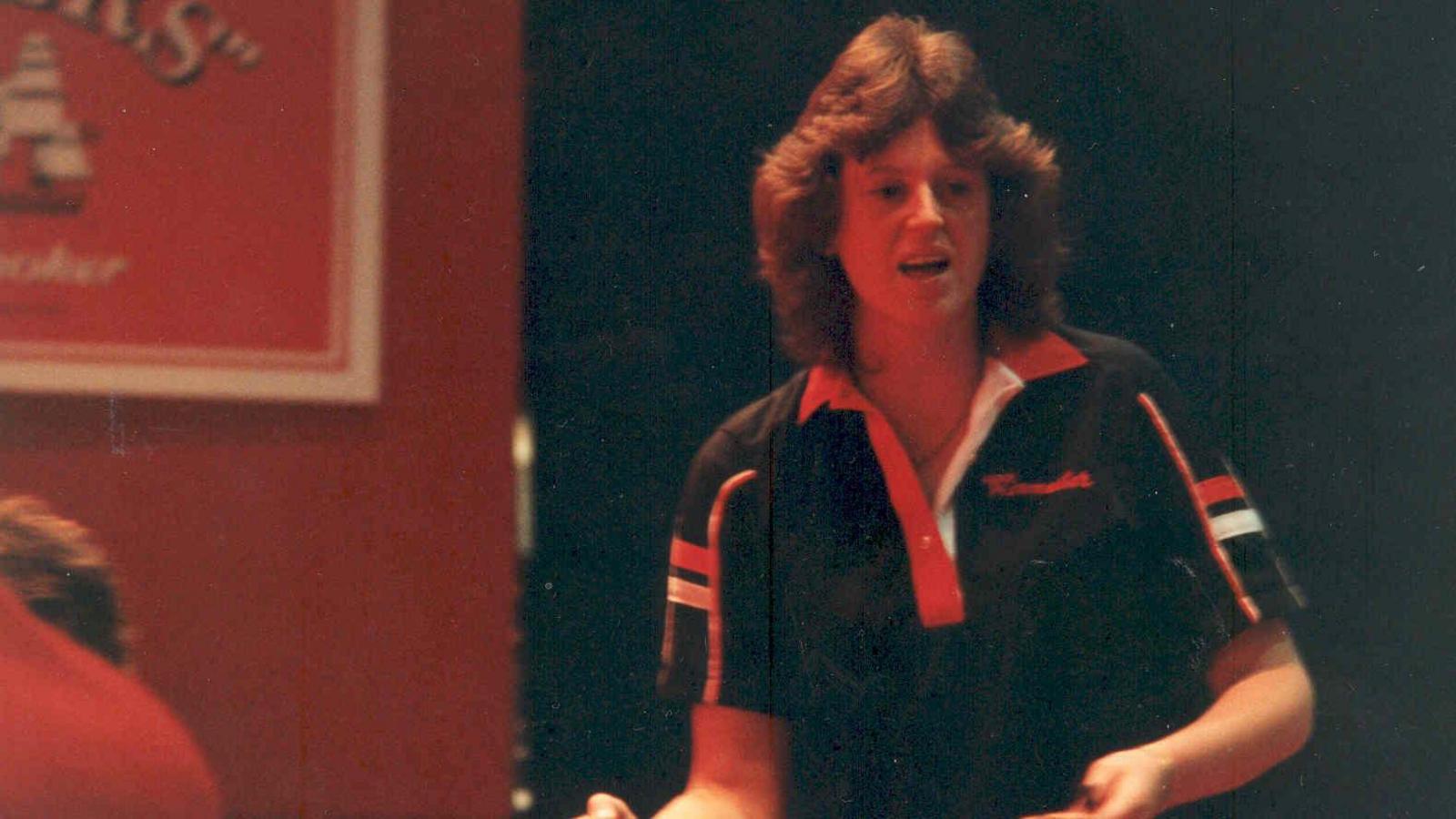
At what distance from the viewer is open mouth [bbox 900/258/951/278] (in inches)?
97.8

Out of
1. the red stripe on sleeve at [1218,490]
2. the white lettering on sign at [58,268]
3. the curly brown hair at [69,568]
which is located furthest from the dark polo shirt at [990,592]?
the white lettering on sign at [58,268]

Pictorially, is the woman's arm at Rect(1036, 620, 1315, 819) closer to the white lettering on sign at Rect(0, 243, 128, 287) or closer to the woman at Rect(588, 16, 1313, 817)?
the woman at Rect(588, 16, 1313, 817)

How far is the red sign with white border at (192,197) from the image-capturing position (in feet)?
8.66

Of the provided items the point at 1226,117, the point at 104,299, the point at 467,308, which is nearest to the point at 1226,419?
the point at 1226,117

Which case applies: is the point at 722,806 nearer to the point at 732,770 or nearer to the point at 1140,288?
the point at 732,770

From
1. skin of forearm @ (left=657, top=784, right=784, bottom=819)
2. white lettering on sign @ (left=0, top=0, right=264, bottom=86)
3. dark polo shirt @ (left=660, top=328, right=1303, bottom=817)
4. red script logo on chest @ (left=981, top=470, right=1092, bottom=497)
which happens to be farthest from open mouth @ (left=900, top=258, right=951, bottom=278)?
white lettering on sign @ (left=0, top=0, right=264, bottom=86)

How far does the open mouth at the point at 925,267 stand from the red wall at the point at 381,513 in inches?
30.2

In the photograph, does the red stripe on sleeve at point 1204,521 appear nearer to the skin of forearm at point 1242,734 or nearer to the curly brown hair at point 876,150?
the skin of forearm at point 1242,734

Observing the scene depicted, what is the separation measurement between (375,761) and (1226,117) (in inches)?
82.1

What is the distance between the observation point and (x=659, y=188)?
2602 mm

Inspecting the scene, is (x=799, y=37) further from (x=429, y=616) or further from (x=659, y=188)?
(x=429, y=616)

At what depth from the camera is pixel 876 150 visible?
2.47m

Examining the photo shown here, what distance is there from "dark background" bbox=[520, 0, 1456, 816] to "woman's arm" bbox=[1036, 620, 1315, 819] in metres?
0.06

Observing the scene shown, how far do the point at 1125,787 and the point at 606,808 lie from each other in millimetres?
971
